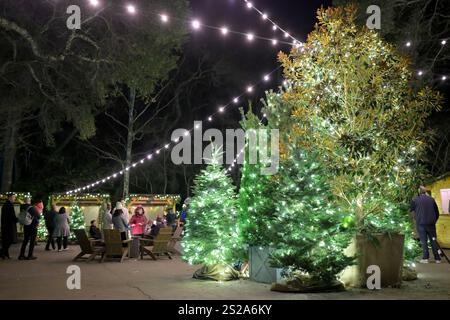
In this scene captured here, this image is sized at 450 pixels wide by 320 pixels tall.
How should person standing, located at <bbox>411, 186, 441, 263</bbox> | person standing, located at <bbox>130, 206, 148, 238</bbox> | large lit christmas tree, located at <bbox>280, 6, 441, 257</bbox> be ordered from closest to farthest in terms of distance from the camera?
large lit christmas tree, located at <bbox>280, 6, 441, 257</bbox>
person standing, located at <bbox>411, 186, 441, 263</bbox>
person standing, located at <bbox>130, 206, 148, 238</bbox>

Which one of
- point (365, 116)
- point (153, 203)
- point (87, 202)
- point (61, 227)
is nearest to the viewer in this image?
point (365, 116)

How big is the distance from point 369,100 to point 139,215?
10.6 m

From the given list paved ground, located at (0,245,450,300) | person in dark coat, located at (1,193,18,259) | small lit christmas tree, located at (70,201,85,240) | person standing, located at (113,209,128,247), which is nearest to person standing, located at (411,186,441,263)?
paved ground, located at (0,245,450,300)

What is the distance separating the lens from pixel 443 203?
16828 millimetres

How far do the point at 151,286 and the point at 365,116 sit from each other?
16.0ft

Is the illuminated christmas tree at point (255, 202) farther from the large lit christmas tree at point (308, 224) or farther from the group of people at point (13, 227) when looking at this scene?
the group of people at point (13, 227)

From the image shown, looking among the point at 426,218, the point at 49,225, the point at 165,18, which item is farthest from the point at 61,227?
the point at 426,218

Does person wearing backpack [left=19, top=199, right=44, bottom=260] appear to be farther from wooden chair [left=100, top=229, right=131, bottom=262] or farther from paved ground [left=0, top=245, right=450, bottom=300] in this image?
wooden chair [left=100, top=229, right=131, bottom=262]

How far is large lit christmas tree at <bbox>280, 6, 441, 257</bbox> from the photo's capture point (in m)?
9.42

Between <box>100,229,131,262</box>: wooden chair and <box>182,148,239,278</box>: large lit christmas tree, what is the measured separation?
3608 mm

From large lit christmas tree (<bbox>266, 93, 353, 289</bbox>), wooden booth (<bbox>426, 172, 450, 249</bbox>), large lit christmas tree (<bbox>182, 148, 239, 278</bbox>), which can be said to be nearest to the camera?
large lit christmas tree (<bbox>266, 93, 353, 289</bbox>)

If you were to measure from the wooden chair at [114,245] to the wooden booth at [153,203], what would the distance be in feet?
36.7

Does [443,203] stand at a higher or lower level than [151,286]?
higher

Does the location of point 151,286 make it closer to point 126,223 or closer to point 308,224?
point 308,224
